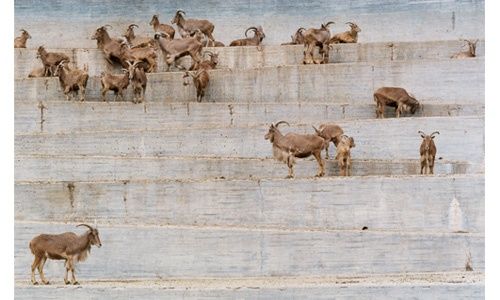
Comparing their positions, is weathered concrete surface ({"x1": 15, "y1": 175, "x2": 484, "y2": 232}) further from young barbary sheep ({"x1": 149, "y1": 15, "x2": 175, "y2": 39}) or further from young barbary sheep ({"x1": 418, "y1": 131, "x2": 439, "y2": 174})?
young barbary sheep ({"x1": 149, "y1": 15, "x2": 175, "y2": 39})

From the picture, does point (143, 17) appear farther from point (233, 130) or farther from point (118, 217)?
point (118, 217)

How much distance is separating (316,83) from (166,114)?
2.62m

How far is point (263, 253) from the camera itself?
22.3 m

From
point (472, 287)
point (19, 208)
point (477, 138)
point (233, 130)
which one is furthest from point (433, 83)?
point (19, 208)

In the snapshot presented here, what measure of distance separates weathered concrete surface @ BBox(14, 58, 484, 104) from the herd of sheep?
0.94 ft

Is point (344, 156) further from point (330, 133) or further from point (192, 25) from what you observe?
point (192, 25)

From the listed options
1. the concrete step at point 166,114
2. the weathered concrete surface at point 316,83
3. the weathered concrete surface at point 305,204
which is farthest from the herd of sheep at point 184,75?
the weathered concrete surface at point 305,204

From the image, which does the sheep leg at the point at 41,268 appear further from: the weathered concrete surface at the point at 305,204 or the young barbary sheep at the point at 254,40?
the young barbary sheep at the point at 254,40

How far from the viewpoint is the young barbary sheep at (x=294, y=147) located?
23.5m

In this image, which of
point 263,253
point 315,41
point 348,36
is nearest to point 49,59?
point 315,41

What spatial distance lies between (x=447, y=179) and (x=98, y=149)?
17.8 ft

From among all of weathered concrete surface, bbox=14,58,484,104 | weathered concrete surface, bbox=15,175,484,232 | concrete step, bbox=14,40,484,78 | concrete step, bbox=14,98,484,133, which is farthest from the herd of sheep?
weathered concrete surface, bbox=15,175,484,232

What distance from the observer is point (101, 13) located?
2859cm

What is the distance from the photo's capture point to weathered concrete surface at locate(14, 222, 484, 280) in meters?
22.2
